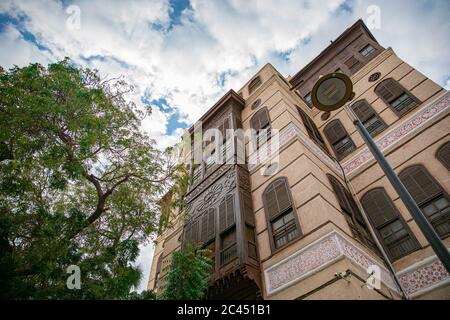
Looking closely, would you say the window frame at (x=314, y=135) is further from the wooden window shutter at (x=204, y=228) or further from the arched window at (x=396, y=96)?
the wooden window shutter at (x=204, y=228)

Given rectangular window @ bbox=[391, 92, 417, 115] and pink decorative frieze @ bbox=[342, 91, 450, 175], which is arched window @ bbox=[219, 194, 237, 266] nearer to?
pink decorative frieze @ bbox=[342, 91, 450, 175]

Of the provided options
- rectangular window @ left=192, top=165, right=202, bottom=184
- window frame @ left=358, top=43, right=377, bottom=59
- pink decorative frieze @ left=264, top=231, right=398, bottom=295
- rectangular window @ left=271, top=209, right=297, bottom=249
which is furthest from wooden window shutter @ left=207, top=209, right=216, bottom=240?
window frame @ left=358, top=43, right=377, bottom=59

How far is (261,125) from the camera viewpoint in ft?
37.9

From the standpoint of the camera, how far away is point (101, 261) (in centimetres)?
602

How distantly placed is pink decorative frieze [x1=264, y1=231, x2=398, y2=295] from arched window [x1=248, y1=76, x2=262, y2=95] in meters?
10.3

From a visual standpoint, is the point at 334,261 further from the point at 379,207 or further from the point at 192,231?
the point at 192,231

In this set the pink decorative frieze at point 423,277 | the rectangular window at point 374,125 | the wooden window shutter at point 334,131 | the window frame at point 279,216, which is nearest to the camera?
the pink decorative frieze at point 423,277

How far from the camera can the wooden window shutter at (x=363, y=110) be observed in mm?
10590

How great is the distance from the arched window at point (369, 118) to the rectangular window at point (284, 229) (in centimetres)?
486

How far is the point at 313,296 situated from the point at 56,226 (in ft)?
17.7

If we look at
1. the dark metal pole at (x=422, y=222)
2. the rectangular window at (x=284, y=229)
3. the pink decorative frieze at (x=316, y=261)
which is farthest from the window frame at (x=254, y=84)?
the dark metal pole at (x=422, y=222)

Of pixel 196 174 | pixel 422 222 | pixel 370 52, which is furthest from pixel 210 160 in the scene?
pixel 422 222

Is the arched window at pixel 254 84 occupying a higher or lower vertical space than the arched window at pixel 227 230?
higher

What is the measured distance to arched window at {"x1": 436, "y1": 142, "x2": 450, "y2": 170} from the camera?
24.1ft
